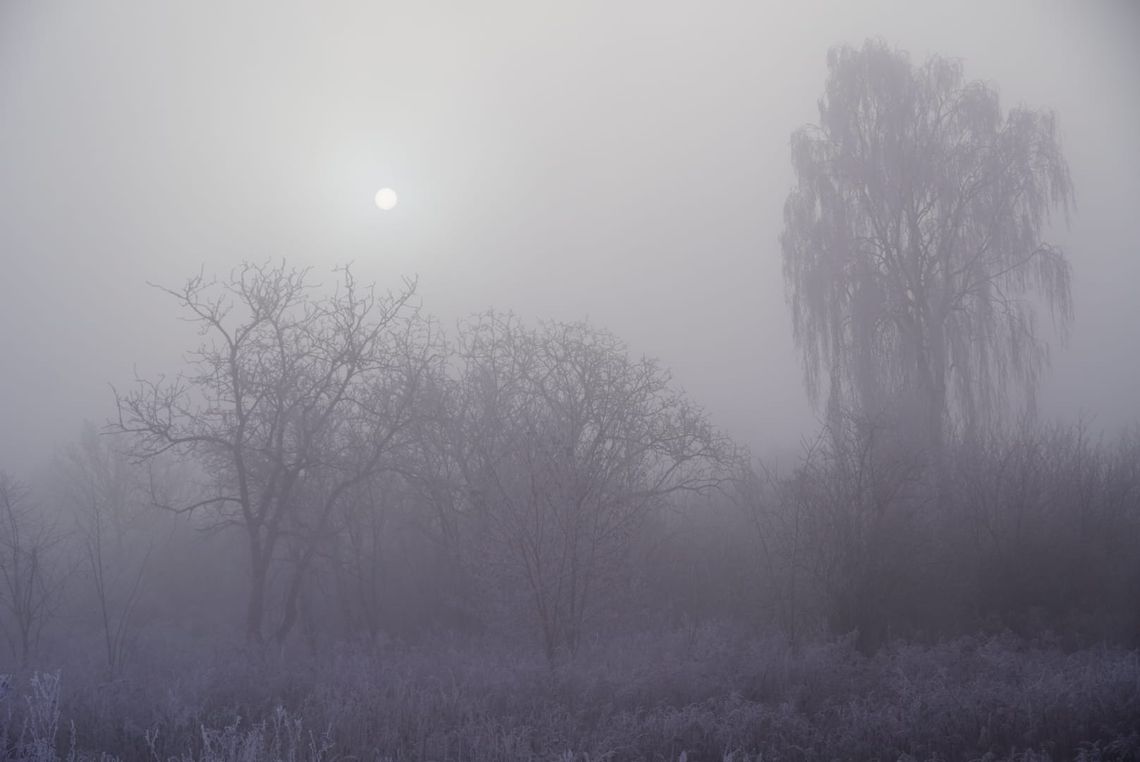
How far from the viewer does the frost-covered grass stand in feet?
22.2

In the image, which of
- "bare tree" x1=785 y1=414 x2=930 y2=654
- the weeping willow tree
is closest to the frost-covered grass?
"bare tree" x1=785 y1=414 x2=930 y2=654

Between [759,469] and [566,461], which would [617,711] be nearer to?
[566,461]

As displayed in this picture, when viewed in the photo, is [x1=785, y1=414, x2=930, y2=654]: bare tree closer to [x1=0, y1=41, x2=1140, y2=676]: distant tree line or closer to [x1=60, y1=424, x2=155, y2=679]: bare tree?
[x1=0, y1=41, x2=1140, y2=676]: distant tree line

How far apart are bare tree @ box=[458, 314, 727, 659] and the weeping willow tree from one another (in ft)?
14.9

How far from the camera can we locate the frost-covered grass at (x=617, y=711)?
6.75 m

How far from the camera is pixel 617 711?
7.95 meters

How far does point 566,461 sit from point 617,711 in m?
4.11

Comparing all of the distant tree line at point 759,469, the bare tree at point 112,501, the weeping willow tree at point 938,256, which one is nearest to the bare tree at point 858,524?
the distant tree line at point 759,469

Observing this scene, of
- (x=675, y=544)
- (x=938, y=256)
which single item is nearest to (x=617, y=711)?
(x=675, y=544)

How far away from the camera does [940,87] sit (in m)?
22.5

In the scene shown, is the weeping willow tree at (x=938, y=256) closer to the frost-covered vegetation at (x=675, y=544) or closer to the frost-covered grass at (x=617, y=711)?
the frost-covered vegetation at (x=675, y=544)

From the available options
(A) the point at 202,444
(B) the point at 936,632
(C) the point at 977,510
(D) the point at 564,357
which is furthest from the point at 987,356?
(A) the point at 202,444

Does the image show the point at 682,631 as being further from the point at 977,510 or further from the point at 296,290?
the point at 296,290

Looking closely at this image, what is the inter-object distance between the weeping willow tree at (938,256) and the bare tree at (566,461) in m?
4.54
